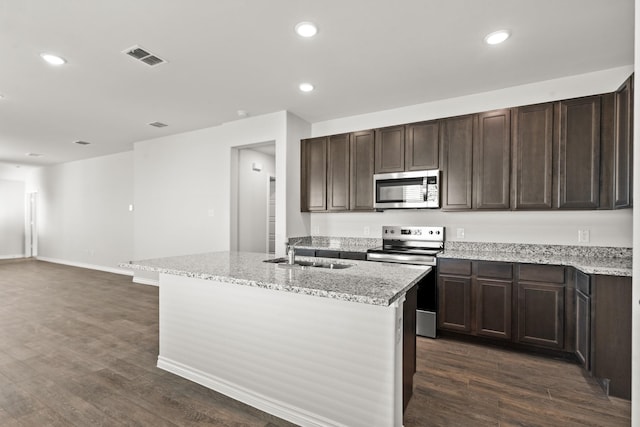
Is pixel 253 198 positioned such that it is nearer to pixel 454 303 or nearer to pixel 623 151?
pixel 454 303

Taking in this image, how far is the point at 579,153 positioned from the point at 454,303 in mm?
1821

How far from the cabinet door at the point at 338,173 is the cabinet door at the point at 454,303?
1.56 m

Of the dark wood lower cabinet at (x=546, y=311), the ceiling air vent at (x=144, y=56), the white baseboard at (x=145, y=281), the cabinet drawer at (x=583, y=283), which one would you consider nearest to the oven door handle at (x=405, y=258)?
the dark wood lower cabinet at (x=546, y=311)

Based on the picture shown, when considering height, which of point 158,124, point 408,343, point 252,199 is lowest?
point 408,343

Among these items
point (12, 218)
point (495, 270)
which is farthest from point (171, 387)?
point (12, 218)

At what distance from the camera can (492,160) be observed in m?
3.31

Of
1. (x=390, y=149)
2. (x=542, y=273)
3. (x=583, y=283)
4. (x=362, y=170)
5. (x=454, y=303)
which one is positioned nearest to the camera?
(x=583, y=283)

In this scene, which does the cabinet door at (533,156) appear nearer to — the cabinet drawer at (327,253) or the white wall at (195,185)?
the cabinet drawer at (327,253)

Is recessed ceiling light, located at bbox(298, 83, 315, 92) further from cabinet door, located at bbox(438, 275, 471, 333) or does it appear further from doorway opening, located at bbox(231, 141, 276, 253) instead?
cabinet door, located at bbox(438, 275, 471, 333)

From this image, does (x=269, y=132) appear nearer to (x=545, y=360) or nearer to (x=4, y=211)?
(x=545, y=360)

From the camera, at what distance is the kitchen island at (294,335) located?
1.65 m

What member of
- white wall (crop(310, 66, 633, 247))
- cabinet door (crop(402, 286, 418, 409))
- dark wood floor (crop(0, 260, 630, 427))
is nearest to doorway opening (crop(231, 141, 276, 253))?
white wall (crop(310, 66, 633, 247))

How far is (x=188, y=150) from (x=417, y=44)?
411 centimetres

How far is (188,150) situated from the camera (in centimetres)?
536
